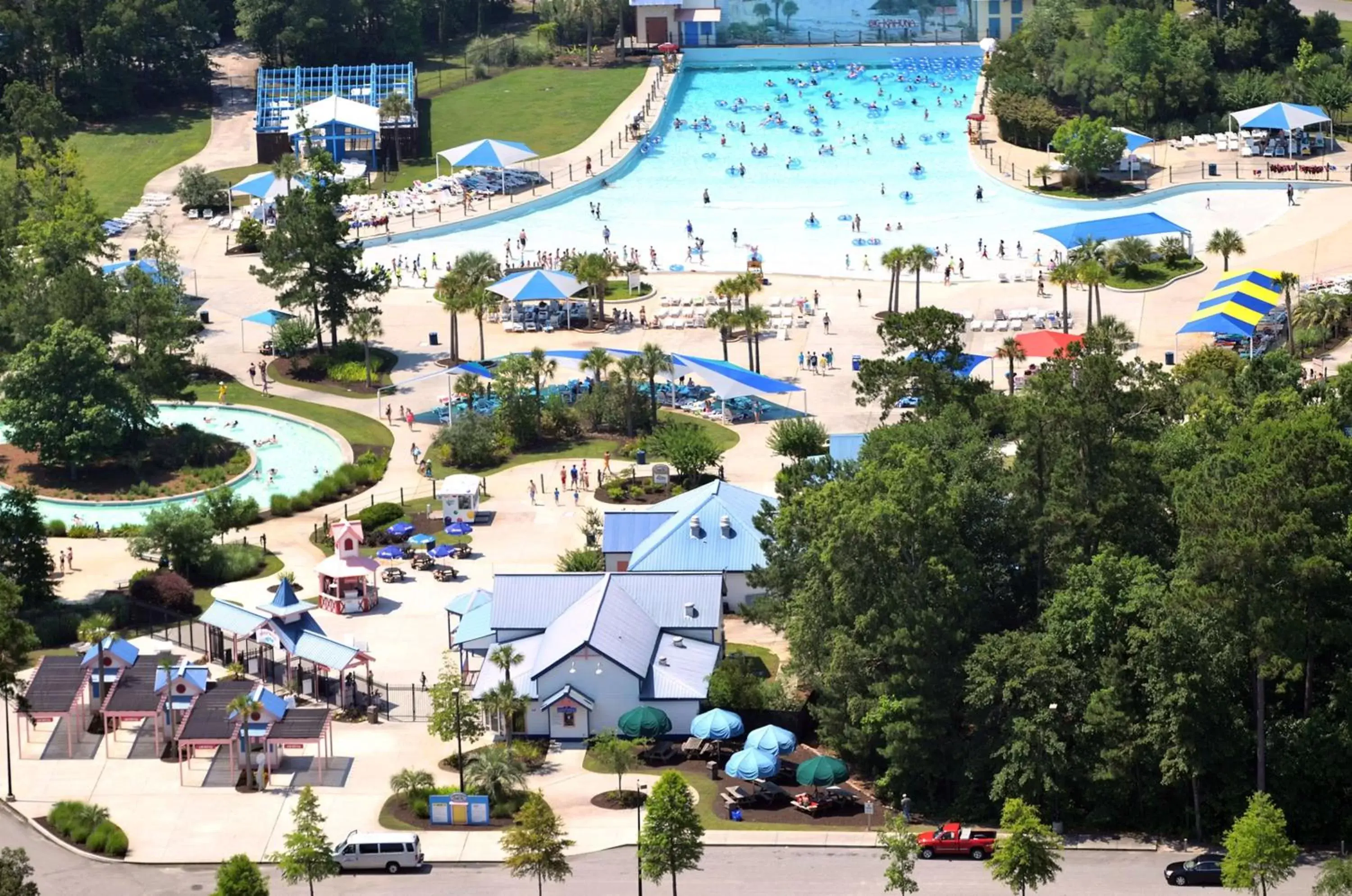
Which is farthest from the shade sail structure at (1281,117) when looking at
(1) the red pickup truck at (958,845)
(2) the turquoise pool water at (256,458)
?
(1) the red pickup truck at (958,845)

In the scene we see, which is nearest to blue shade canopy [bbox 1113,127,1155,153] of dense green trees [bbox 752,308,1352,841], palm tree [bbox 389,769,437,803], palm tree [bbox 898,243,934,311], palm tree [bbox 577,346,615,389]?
palm tree [bbox 898,243,934,311]

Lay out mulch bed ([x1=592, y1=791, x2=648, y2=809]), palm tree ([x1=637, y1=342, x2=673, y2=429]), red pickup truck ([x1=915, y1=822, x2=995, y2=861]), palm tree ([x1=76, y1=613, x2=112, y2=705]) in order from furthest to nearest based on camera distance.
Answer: palm tree ([x1=637, y1=342, x2=673, y2=429]), palm tree ([x1=76, y1=613, x2=112, y2=705]), mulch bed ([x1=592, y1=791, x2=648, y2=809]), red pickup truck ([x1=915, y1=822, x2=995, y2=861])

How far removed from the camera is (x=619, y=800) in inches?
2372

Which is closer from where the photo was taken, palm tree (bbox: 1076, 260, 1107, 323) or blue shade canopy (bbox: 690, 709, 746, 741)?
blue shade canopy (bbox: 690, 709, 746, 741)

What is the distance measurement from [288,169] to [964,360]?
46.9m

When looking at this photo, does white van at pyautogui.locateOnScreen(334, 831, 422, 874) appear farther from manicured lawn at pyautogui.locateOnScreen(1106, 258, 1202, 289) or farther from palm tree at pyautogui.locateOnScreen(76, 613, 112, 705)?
manicured lawn at pyautogui.locateOnScreen(1106, 258, 1202, 289)

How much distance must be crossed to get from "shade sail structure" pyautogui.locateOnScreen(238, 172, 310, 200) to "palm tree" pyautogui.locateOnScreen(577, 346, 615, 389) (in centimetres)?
2972

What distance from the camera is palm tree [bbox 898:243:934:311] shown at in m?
99.5

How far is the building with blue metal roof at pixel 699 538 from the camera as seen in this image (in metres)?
72.4

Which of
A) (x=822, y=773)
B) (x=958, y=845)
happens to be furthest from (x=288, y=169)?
(x=958, y=845)

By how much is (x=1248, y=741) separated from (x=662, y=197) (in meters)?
71.2

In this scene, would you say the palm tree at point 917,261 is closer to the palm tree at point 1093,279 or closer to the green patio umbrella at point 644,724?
the palm tree at point 1093,279

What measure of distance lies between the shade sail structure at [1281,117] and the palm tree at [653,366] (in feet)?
145

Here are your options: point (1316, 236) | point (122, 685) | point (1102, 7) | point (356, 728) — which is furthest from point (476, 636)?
point (1102, 7)
